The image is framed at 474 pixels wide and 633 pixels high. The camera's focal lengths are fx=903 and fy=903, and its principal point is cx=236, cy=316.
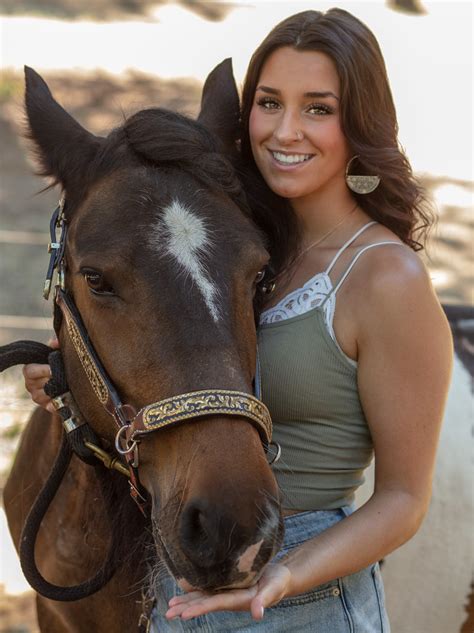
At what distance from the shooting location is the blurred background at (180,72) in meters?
8.52

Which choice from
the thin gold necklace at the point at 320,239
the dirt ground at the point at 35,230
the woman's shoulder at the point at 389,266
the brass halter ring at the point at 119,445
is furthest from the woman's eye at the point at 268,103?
the dirt ground at the point at 35,230

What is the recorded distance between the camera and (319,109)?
2.27m

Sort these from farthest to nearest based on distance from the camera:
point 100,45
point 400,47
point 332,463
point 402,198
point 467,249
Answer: point 100,45
point 400,47
point 467,249
point 402,198
point 332,463

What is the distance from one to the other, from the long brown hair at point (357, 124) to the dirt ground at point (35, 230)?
2.70 m

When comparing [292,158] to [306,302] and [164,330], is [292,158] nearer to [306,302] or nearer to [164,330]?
[306,302]

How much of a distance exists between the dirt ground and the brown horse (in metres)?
2.20

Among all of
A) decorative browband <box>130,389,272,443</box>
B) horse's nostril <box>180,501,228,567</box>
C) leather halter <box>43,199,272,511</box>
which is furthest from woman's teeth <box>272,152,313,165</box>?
horse's nostril <box>180,501,228,567</box>

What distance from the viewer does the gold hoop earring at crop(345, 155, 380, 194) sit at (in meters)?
2.31

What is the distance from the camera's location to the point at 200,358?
1825 mm

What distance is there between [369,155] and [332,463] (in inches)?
30.5

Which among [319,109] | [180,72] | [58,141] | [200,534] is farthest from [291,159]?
[180,72]

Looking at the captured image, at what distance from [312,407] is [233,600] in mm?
570

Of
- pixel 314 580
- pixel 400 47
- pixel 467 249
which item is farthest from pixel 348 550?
pixel 400 47

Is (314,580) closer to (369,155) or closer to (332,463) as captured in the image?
(332,463)
